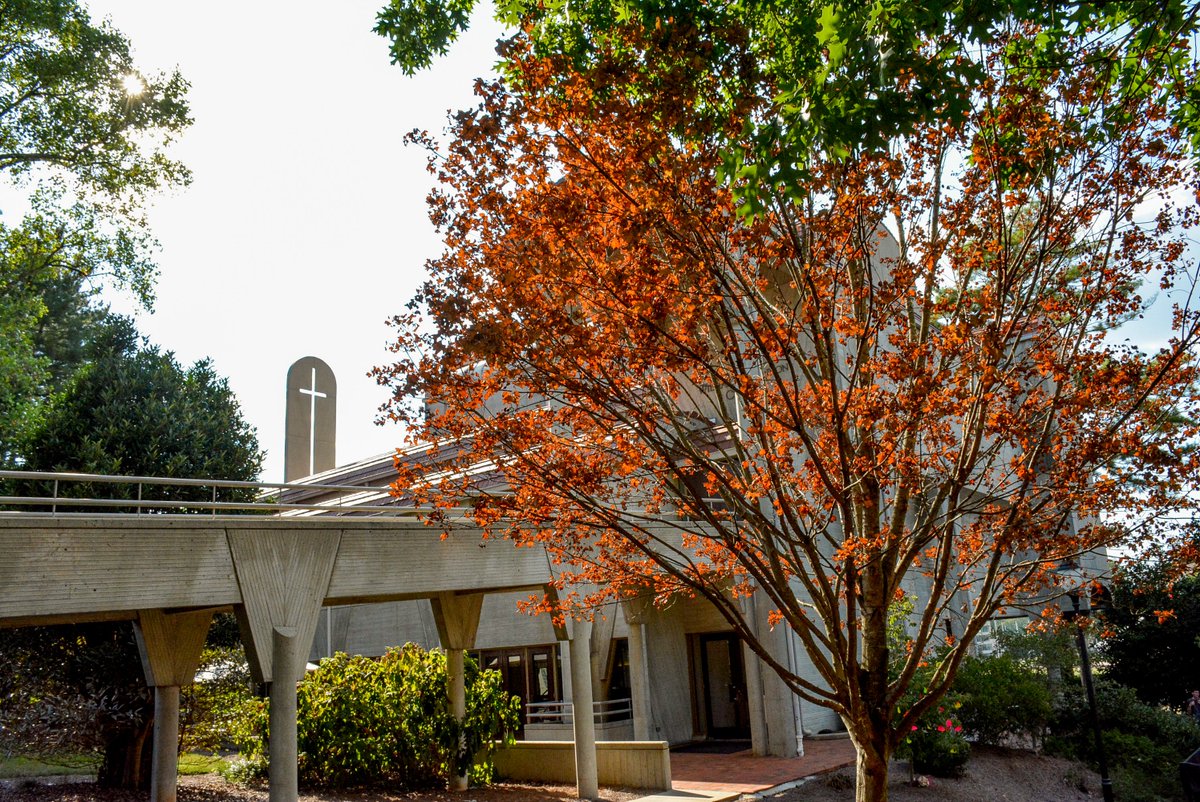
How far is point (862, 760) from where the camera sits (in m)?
7.80

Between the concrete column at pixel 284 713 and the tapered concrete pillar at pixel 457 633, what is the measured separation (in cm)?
467

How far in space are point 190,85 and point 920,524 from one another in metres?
15.7

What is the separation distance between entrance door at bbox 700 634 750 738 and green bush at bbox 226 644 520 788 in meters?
6.10

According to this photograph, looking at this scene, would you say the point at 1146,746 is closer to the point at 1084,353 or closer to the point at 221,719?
the point at 1084,353

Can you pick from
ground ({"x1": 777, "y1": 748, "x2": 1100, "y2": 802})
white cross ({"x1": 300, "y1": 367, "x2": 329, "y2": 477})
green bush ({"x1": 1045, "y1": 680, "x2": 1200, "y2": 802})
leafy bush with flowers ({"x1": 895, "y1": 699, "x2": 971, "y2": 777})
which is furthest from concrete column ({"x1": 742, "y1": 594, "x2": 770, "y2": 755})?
white cross ({"x1": 300, "y1": 367, "x2": 329, "y2": 477})

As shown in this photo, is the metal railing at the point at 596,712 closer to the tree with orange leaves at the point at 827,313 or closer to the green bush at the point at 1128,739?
the green bush at the point at 1128,739

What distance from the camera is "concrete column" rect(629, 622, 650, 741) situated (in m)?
20.0

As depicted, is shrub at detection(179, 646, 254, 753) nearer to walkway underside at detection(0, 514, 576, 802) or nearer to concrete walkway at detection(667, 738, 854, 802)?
walkway underside at detection(0, 514, 576, 802)

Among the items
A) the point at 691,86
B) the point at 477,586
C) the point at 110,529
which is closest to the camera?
the point at 691,86

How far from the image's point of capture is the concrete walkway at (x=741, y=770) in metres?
14.6

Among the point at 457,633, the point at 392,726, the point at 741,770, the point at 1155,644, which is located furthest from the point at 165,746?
the point at 1155,644

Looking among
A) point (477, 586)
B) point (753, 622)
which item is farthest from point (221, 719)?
point (753, 622)

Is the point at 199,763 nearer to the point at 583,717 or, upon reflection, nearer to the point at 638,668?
the point at 638,668

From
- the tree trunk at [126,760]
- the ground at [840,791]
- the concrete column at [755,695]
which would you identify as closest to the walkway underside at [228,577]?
the ground at [840,791]
